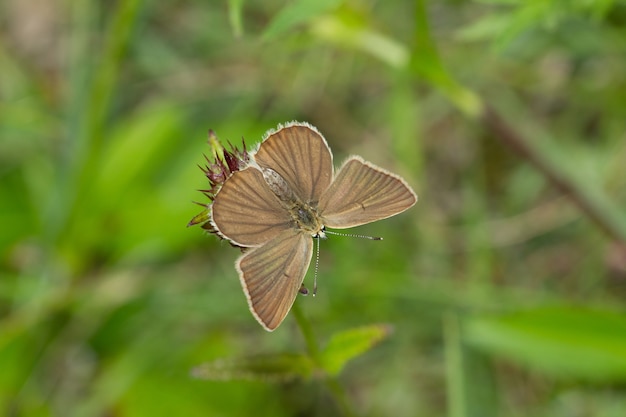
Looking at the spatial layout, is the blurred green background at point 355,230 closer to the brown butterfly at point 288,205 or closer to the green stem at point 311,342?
the green stem at point 311,342

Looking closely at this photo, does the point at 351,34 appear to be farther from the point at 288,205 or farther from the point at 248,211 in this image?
the point at 248,211

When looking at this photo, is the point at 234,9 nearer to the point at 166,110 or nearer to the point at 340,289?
the point at 340,289

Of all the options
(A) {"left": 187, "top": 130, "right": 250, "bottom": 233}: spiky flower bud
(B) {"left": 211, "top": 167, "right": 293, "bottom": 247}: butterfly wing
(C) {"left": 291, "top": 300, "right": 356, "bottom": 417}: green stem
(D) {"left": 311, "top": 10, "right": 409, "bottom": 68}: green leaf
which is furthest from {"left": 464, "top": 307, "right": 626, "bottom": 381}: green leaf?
(A) {"left": 187, "top": 130, "right": 250, "bottom": 233}: spiky flower bud

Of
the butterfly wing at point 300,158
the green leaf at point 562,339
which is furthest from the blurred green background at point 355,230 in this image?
the butterfly wing at point 300,158

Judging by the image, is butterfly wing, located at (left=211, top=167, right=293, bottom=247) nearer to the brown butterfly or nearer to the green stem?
the brown butterfly

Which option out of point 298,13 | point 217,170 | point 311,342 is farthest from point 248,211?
point 298,13

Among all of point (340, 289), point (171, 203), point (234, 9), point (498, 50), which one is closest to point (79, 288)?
point (171, 203)
